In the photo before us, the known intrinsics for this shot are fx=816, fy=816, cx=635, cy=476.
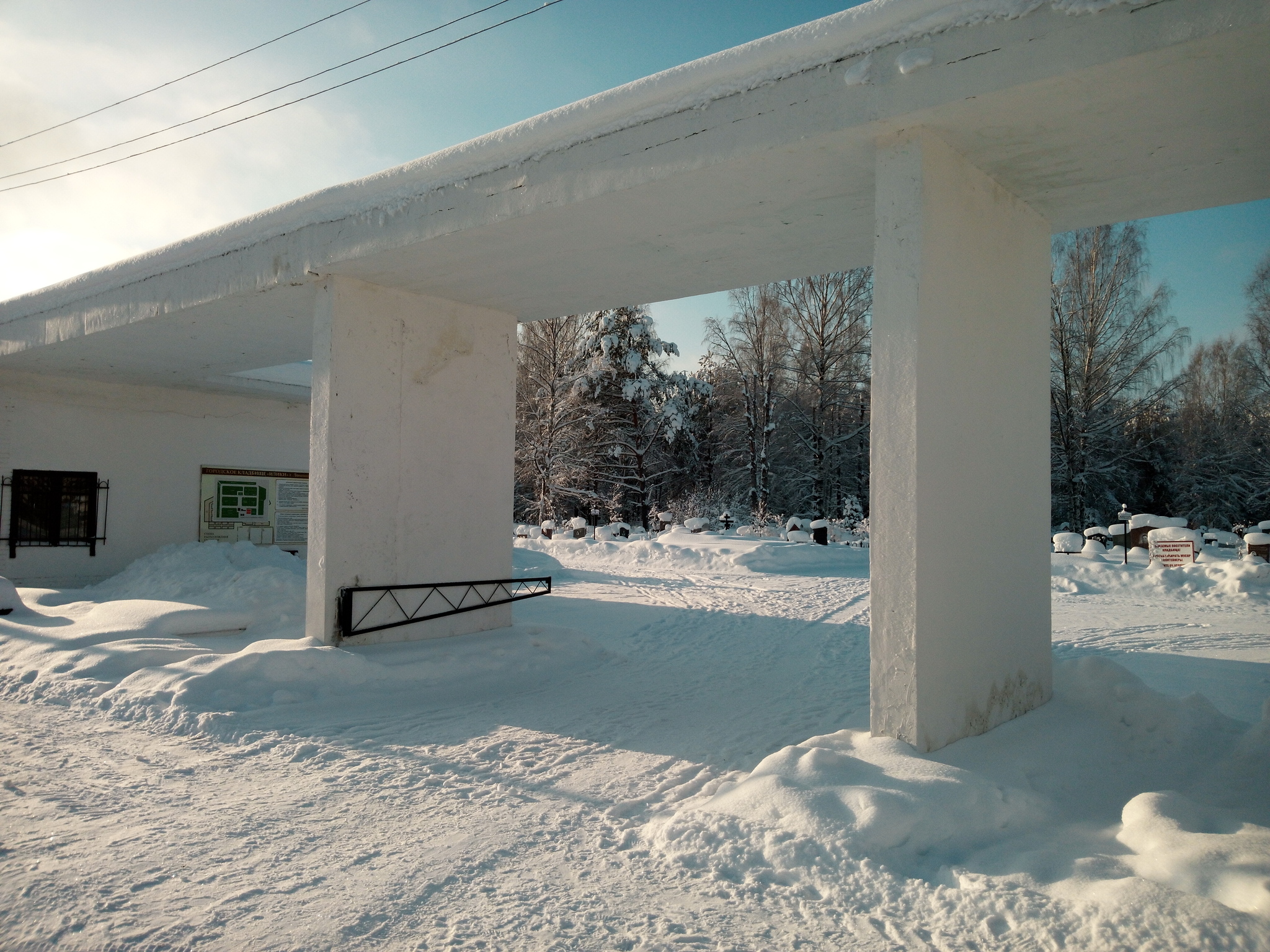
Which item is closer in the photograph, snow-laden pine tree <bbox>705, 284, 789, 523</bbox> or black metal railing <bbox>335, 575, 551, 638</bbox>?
black metal railing <bbox>335, 575, 551, 638</bbox>

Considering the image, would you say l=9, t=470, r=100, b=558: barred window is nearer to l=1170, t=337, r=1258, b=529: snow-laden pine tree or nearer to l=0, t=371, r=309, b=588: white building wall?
l=0, t=371, r=309, b=588: white building wall

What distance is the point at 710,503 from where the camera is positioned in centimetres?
3066

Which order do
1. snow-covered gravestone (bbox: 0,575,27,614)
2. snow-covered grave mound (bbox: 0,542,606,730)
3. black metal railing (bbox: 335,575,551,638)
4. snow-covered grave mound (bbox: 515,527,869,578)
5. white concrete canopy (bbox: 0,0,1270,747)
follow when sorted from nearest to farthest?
white concrete canopy (bbox: 0,0,1270,747) → snow-covered grave mound (bbox: 0,542,606,730) → black metal railing (bbox: 335,575,551,638) → snow-covered gravestone (bbox: 0,575,27,614) → snow-covered grave mound (bbox: 515,527,869,578)

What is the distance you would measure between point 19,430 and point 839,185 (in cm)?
1165

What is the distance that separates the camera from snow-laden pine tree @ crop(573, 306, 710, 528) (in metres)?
32.5

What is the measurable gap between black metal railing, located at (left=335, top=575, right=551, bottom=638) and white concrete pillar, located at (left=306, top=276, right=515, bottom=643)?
0.10 m

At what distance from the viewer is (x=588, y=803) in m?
4.26

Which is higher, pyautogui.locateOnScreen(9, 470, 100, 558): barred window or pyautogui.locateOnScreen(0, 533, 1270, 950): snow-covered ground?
pyautogui.locateOnScreen(9, 470, 100, 558): barred window

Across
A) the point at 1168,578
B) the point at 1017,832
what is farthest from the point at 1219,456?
the point at 1017,832

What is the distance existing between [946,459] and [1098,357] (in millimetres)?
28534

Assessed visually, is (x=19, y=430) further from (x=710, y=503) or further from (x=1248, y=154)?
(x=710, y=503)

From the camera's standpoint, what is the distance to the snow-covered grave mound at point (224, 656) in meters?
6.27

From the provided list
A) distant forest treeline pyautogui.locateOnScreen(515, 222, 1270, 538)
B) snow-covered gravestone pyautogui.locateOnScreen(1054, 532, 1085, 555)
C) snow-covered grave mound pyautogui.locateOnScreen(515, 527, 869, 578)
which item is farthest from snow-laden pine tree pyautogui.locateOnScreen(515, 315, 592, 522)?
snow-covered gravestone pyautogui.locateOnScreen(1054, 532, 1085, 555)

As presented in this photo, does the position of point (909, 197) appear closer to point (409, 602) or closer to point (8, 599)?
point (409, 602)
